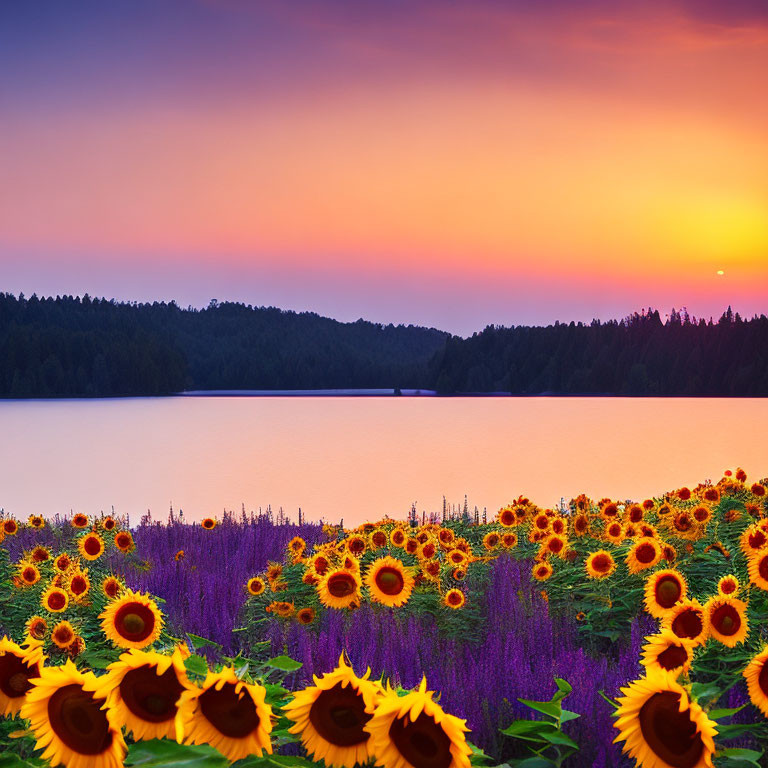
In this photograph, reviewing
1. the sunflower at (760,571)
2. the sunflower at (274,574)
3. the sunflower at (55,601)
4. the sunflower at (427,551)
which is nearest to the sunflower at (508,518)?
the sunflower at (427,551)

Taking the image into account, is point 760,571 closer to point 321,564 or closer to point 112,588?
point 321,564

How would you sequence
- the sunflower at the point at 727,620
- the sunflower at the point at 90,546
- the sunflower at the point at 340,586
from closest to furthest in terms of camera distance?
1. the sunflower at the point at 727,620
2. the sunflower at the point at 340,586
3. the sunflower at the point at 90,546

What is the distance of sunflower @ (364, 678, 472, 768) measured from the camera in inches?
75.4

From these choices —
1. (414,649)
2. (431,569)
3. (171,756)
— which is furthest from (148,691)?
(431,569)

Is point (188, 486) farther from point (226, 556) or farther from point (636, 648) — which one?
point (636, 648)

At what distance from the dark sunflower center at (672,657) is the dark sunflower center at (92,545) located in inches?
227

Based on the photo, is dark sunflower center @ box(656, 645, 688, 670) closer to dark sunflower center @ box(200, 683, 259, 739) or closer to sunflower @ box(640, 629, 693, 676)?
sunflower @ box(640, 629, 693, 676)

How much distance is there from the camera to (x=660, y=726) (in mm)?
2240

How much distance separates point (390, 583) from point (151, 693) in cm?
312

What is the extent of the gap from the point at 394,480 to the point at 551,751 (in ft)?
84.5

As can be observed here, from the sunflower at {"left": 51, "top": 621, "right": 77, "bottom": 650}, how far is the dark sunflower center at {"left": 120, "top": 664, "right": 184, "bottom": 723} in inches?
86.6

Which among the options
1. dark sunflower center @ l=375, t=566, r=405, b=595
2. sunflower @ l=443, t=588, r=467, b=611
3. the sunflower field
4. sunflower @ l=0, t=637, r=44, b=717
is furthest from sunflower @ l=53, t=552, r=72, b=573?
sunflower @ l=0, t=637, r=44, b=717

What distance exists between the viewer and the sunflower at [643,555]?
5668mm

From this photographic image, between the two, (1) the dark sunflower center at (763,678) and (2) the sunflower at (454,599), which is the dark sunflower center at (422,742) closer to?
(1) the dark sunflower center at (763,678)
